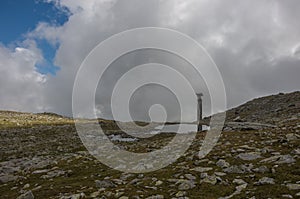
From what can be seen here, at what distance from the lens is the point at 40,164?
25391 millimetres

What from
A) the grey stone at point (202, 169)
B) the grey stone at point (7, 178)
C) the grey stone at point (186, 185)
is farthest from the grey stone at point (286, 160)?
the grey stone at point (7, 178)

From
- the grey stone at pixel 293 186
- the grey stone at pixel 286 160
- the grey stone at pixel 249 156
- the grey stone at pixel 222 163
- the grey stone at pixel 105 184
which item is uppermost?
the grey stone at pixel 249 156

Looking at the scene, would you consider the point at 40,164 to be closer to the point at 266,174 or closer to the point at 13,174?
the point at 13,174

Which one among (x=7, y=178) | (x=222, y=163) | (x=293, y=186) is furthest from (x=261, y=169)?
(x=7, y=178)

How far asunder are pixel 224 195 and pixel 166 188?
3078mm

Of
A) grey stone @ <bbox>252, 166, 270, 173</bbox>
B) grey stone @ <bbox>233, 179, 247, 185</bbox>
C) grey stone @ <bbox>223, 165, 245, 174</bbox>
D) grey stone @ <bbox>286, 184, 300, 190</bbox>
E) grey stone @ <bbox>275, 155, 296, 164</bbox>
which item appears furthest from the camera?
grey stone @ <bbox>275, 155, 296, 164</bbox>

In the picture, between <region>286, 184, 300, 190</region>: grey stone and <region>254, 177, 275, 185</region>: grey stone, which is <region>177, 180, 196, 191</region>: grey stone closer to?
<region>254, 177, 275, 185</region>: grey stone

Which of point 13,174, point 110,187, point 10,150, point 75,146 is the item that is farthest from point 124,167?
point 10,150

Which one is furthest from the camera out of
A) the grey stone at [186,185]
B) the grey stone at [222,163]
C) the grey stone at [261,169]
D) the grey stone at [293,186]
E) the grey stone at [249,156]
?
the grey stone at [249,156]

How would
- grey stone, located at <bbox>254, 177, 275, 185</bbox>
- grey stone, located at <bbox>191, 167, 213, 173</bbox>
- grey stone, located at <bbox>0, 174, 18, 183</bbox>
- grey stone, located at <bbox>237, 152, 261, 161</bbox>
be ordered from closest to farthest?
1. grey stone, located at <bbox>254, 177, 275, 185</bbox>
2. grey stone, located at <bbox>191, 167, 213, 173</bbox>
3. grey stone, located at <bbox>237, 152, 261, 161</bbox>
4. grey stone, located at <bbox>0, 174, 18, 183</bbox>

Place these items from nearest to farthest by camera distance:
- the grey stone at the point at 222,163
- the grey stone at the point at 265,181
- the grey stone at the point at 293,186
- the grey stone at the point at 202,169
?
the grey stone at the point at 293,186
the grey stone at the point at 265,181
the grey stone at the point at 202,169
the grey stone at the point at 222,163

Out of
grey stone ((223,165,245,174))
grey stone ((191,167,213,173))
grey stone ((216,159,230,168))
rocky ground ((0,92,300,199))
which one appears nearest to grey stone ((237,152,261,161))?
rocky ground ((0,92,300,199))

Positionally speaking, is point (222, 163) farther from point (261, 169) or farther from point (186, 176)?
point (186, 176)

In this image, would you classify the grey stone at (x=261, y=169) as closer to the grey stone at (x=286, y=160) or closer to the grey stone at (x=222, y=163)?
the grey stone at (x=286, y=160)
